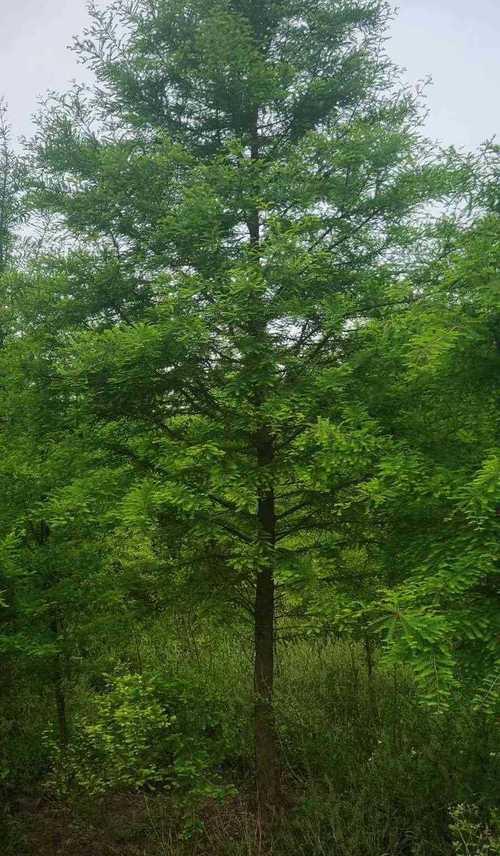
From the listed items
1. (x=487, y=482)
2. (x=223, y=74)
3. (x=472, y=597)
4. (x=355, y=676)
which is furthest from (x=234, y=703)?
(x=223, y=74)

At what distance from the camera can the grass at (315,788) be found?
6.65 m

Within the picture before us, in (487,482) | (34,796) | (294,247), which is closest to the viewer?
(487,482)

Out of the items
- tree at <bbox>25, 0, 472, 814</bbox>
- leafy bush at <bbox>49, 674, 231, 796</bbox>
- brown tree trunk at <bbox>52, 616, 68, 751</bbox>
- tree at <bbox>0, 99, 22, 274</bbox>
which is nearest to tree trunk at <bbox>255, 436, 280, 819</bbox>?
tree at <bbox>25, 0, 472, 814</bbox>

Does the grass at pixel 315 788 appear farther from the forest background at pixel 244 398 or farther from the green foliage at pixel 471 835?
the green foliage at pixel 471 835

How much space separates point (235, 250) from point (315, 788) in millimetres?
6704

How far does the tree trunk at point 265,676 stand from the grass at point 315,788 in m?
0.36

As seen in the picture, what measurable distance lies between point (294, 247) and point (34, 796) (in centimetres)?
875

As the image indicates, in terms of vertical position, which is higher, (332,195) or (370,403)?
(332,195)

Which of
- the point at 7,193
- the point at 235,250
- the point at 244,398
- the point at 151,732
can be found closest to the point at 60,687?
the point at 151,732

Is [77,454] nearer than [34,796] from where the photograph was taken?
Yes

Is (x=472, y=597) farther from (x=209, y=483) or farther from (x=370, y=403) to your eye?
(x=209, y=483)

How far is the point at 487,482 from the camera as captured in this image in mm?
4523

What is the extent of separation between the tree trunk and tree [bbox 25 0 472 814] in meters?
0.02

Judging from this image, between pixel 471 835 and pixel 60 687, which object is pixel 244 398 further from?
pixel 60 687
